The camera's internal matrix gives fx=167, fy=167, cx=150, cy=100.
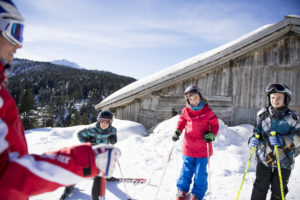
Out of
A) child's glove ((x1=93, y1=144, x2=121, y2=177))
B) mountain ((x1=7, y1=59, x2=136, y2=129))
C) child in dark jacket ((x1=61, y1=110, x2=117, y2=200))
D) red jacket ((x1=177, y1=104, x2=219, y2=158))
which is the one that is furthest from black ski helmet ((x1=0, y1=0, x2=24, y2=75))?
mountain ((x1=7, y1=59, x2=136, y2=129))

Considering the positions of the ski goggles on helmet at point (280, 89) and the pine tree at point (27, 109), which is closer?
the ski goggles on helmet at point (280, 89)

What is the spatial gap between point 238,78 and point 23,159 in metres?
8.50

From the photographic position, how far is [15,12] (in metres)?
1.05

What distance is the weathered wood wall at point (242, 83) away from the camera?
713 centimetres

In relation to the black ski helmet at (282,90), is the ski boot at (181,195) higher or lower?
lower

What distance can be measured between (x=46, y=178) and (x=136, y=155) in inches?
178

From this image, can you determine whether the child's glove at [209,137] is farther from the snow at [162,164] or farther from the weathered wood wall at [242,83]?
the weathered wood wall at [242,83]

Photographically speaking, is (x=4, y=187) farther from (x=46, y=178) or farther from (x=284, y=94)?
(x=284, y=94)

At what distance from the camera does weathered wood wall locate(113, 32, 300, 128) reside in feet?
23.4

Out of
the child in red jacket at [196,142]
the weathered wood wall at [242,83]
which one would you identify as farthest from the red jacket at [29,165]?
the weathered wood wall at [242,83]

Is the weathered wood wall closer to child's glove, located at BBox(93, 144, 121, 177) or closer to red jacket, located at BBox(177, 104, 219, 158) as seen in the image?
red jacket, located at BBox(177, 104, 219, 158)

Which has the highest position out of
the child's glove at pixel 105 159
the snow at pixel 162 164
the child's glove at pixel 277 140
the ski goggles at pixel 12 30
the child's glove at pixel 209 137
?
the ski goggles at pixel 12 30

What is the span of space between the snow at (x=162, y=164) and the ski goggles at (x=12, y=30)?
3.07 meters

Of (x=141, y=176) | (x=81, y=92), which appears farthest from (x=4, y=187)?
(x=81, y=92)
